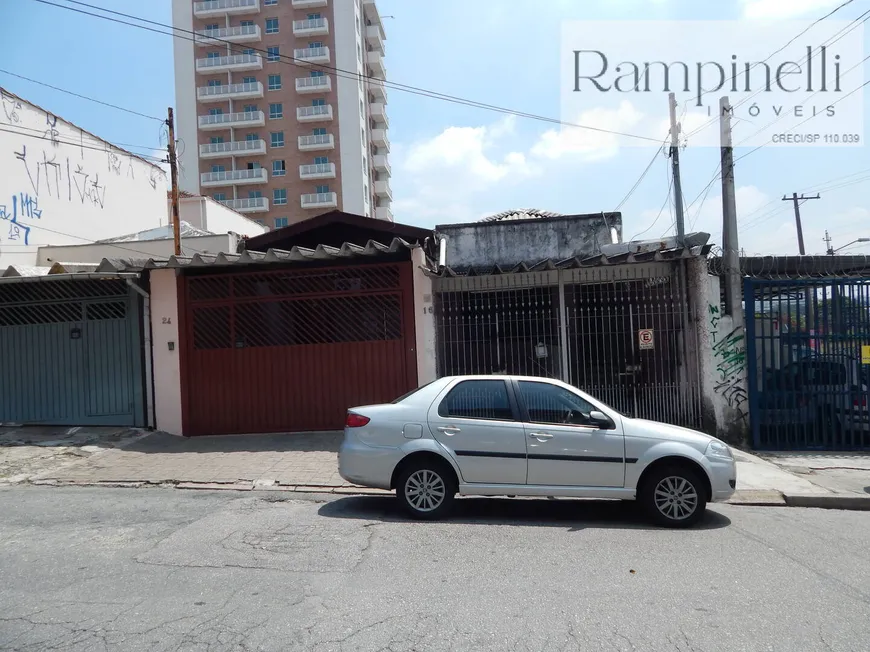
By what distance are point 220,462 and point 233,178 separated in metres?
51.3

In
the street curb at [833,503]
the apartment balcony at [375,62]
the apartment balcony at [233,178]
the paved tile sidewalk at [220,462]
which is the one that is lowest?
the street curb at [833,503]

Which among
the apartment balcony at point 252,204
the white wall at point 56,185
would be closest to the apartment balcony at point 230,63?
the apartment balcony at point 252,204

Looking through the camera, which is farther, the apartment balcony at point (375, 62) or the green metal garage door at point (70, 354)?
the apartment balcony at point (375, 62)

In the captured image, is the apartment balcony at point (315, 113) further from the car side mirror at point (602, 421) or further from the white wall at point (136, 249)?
the car side mirror at point (602, 421)

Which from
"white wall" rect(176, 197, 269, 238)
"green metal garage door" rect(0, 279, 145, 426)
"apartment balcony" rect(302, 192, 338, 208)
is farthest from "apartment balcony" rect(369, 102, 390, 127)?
"green metal garage door" rect(0, 279, 145, 426)

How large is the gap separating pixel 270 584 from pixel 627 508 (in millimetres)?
3910

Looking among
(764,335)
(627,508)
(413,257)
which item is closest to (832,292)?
(764,335)

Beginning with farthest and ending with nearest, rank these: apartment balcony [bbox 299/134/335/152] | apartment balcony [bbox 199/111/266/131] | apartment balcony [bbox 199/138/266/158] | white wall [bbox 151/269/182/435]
Result: 1. apartment balcony [bbox 199/111/266/131]
2. apartment balcony [bbox 199/138/266/158]
3. apartment balcony [bbox 299/134/335/152]
4. white wall [bbox 151/269/182/435]

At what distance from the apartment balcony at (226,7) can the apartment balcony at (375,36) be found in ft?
33.8

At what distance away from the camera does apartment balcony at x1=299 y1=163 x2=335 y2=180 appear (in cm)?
5556

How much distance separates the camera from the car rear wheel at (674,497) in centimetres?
610

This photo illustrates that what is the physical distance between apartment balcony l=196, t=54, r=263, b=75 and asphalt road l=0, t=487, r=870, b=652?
56490 mm

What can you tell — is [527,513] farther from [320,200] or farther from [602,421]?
[320,200]

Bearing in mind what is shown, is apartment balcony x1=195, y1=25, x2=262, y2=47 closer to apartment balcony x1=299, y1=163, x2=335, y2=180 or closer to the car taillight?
apartment balcony x1=299, y1=163, x2=335, y2=180
